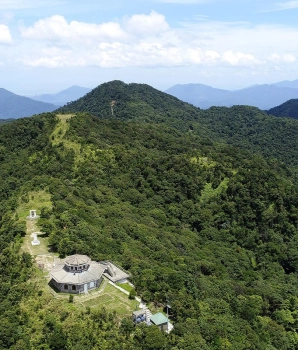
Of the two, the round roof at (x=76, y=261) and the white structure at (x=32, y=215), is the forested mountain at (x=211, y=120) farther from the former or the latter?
the round roof at (x=76, y=261)

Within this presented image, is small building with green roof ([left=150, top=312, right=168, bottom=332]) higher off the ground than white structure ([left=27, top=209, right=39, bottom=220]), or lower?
lower

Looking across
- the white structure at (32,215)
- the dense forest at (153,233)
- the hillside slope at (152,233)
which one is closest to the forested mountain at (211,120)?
the dense forest at (153,233)

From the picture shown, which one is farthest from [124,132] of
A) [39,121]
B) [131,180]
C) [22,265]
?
[22,265]

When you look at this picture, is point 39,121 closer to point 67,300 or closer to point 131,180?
point 131,180

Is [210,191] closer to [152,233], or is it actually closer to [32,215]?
[152,233]

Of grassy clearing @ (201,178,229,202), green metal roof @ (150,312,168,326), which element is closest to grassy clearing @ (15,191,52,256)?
green metal roof @ (150,312,168,326)

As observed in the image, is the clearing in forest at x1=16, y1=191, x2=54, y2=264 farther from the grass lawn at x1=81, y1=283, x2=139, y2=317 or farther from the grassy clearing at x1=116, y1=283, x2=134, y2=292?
the grass lawn at x1=81, y1=283, x2=139, y2=317
